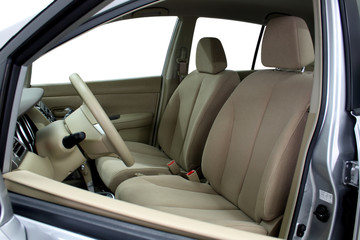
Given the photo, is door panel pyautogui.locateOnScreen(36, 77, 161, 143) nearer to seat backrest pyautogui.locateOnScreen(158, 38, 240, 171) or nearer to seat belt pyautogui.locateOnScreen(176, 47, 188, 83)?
seat belt pyautogui.locateOnScreen(176, 47, 188, 83)

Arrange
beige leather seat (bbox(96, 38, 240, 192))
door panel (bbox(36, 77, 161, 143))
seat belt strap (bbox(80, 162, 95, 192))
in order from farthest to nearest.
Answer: door panel (bbox(36, 77, 161, 143)), beige leather seat (bbox(96, 38, 240, 192)), seat belt strap (bbox(80, 162, 95, 192))

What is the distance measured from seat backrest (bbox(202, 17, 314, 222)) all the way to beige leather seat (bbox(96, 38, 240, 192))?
1.08 feet

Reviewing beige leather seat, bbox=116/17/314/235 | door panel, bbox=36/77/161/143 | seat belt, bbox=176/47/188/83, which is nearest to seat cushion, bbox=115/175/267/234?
beige leather seat, bbox=116/17/314/235

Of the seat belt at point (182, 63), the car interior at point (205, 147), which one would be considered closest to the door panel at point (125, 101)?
the car interior at point (205, 147)

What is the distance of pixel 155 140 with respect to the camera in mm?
2898

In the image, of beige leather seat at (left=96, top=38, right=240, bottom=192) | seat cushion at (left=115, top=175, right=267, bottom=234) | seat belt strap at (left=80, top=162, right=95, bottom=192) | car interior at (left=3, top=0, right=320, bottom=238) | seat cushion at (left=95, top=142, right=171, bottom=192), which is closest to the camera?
car interior at (left=3, top=0, right=320, bottom=238)

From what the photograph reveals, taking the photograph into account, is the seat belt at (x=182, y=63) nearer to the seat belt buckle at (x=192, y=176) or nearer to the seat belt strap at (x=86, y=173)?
the seat belt buckle at (x=192, y=176)

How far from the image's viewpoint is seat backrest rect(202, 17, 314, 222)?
4.57ft

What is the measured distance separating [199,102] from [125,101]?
815mm

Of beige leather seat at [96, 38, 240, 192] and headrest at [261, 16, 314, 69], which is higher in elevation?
headrest at [261, 16, 314, 69]

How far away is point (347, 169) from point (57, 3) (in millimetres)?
924

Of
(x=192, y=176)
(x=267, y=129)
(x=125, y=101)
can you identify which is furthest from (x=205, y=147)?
(x=125, y=101)

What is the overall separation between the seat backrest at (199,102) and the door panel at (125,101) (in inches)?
14.8

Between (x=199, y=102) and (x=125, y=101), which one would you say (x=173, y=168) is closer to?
(x=199, y=102)
